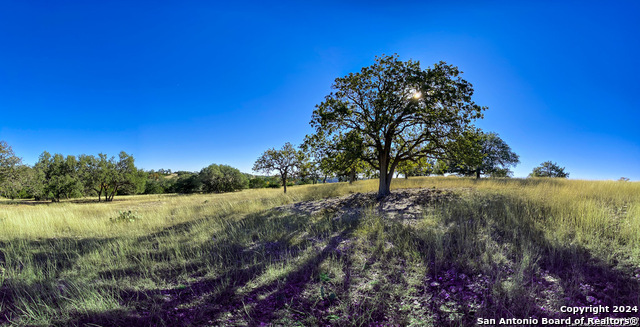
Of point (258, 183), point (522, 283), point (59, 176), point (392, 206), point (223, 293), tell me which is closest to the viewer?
point (522, 283)

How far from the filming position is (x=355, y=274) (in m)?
4.10

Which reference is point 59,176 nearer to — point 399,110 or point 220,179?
point 220,179

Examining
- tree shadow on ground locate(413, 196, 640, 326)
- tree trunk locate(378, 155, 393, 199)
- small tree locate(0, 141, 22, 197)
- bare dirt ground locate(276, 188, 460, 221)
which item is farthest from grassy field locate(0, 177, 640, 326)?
small tree locate(0, 141, 22, 197)

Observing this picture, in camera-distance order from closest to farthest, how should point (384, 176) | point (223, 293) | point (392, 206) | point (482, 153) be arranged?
point (223, 293) < point (392, 206) < point (384, 176) < point (482, 153)

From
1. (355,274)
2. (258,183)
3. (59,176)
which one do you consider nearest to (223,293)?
(355,274)

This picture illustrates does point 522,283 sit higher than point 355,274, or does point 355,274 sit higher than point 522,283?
point 522,283

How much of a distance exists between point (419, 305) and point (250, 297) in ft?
8.04

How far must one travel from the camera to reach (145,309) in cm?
321

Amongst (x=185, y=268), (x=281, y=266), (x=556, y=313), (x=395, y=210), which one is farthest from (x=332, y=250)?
(x=395, y=210)

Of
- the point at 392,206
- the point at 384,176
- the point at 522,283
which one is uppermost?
the point at 384,176

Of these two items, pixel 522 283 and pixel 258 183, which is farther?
pixel 258 183

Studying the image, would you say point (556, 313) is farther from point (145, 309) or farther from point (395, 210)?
point (395, 210)

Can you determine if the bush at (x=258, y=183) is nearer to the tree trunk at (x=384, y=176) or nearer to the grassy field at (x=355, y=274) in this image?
the tree trunk at (x=384, y=176)

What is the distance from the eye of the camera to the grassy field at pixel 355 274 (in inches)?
119
